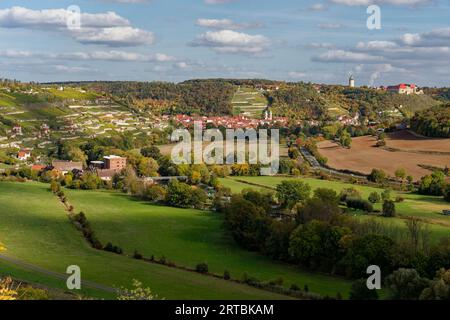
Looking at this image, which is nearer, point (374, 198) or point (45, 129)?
point (374, 198)

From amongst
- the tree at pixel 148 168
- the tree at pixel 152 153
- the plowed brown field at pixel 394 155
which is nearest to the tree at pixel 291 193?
the plowed brown field at pixel 394 155

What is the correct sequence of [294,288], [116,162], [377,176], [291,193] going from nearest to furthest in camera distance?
[294,288], [291,193], [377,176], [116,162]

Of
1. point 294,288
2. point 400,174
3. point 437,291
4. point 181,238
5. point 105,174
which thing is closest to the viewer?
point 437,291

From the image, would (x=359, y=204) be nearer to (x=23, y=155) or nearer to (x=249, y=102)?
(x=23, y=155)

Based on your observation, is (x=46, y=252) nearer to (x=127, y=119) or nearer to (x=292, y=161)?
(x=292, y=161)

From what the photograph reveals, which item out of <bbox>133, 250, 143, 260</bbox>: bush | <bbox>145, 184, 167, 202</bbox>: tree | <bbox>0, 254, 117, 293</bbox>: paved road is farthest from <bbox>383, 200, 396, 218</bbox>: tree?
<bbox>0, 254, 117, 293</bbox>: paved road

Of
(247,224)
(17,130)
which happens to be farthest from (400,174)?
(17,130)

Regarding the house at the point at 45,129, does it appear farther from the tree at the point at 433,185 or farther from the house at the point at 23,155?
the tree at the point at 433,185
